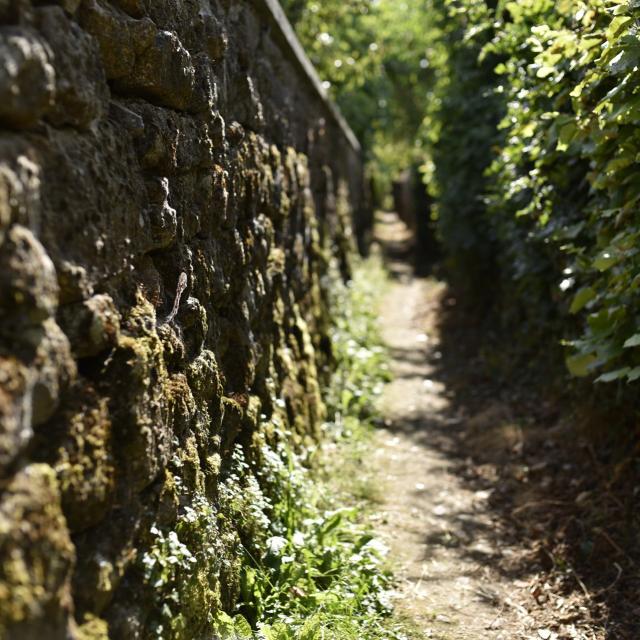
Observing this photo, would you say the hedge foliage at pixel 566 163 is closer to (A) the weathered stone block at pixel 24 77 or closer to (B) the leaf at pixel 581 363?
(B) the leaf at pixel 581 363

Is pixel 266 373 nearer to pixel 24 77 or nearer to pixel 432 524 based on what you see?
pixel 432 524

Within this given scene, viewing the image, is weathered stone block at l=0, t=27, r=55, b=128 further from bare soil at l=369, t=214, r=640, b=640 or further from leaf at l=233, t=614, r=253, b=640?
bare soil at l=369, t=214, r=640, b=640

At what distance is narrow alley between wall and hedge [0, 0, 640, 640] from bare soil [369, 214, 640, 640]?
0.02 m

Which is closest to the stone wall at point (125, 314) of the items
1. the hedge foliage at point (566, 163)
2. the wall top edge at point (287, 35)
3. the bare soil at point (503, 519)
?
the wall top edge at point (287, 35)

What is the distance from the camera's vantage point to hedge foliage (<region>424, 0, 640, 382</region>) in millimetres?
3383

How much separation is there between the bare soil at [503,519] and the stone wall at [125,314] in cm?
117

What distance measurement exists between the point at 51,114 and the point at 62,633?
1184mm

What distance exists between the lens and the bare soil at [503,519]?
3646mm

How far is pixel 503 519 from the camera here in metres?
4.75

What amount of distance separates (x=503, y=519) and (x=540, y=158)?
2.17 meters

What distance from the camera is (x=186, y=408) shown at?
2.69m

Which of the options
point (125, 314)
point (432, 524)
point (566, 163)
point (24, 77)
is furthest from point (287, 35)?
point (24, 77)

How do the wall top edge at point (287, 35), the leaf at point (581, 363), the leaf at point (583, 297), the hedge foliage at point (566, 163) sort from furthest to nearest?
the wall top edge at point (287, 35), the leaf at point (581, 363), the leaf at point (583, 297), the hedge foliage at point (566, 163)

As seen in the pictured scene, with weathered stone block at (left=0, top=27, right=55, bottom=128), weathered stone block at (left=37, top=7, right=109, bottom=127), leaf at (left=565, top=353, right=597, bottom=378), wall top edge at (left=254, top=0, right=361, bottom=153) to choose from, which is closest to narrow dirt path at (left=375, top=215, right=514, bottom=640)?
leaf at (left=565, top=353, right=597, bottom=378)
